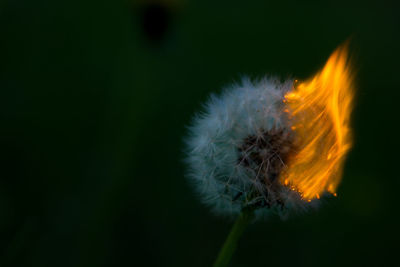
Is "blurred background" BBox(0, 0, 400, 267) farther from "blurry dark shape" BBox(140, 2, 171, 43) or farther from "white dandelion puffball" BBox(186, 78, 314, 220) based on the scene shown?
"white dandelion puffball" BBox(186, 78, 314, 220)

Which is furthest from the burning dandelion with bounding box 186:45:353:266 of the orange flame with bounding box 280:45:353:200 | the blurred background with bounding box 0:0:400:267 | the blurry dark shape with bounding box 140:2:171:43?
the blurry dark shape with bounding box 140:2:171:43

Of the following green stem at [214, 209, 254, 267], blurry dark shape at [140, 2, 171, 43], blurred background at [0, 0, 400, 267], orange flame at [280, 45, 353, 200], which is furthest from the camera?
blurry dark shape at [140, 2, 171, 43]

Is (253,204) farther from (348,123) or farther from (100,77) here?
(100,77)

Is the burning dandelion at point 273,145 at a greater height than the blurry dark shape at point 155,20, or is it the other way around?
the blurry dark shape at point 155,20

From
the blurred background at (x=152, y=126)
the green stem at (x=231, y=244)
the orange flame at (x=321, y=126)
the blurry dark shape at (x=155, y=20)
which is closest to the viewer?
the green stem at (x=231, y=244)

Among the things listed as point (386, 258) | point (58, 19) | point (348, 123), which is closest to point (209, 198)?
point (348, 123)

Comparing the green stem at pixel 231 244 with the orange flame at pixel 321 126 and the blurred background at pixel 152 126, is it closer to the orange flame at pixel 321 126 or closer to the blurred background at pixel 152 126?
the orange flame at pixel 321 126

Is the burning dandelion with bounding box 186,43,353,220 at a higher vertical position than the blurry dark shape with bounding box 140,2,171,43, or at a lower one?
lower

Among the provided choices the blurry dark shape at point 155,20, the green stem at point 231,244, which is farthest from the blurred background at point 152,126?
the green stem at point 231,244
